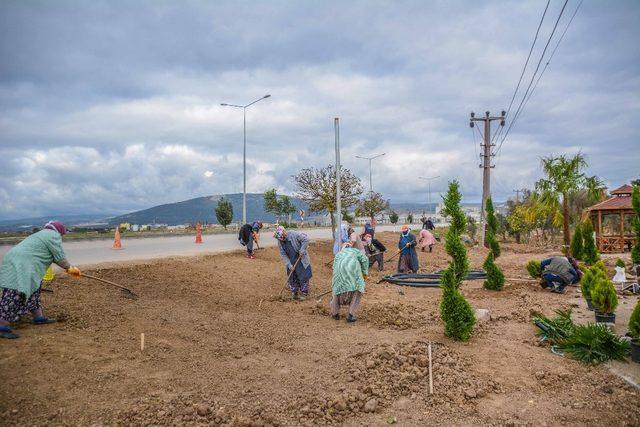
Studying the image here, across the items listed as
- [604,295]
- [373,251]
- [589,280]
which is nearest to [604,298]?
[604,295]

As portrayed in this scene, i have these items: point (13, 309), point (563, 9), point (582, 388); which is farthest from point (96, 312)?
point (563, 9)

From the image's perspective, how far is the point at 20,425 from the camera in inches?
164

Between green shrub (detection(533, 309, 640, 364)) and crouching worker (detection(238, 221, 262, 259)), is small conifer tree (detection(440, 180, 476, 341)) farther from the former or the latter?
crouching worker (detection(238, 221, 262, 259))

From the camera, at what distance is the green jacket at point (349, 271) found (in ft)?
26.0

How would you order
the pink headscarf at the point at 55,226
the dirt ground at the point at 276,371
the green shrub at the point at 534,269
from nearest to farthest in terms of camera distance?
the dirt ground at the point at 276,371
the pink headscarf at the point at 55,226
the green shrub at the point at 534,269

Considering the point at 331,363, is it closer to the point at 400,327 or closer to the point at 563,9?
the point at 400,327

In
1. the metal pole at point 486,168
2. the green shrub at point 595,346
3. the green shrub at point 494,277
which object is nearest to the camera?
the green shrub at point 595,346

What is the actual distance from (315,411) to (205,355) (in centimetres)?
207

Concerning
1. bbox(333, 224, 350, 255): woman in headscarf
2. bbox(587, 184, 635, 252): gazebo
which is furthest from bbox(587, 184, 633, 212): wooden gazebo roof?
bbox(333, 224, 350, 255): woman in headscarf

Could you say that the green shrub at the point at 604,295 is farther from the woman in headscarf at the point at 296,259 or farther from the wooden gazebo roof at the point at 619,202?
the wooden gazebo roof at the point at 619,202

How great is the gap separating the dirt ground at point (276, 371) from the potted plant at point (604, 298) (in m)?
0.74

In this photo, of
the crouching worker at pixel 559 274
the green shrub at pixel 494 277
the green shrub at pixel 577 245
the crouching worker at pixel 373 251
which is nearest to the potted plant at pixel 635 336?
the crouching worker at pixel 559 274

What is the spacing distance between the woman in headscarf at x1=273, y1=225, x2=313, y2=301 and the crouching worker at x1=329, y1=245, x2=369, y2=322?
186 cm

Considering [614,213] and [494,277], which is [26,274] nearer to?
[494,277]
